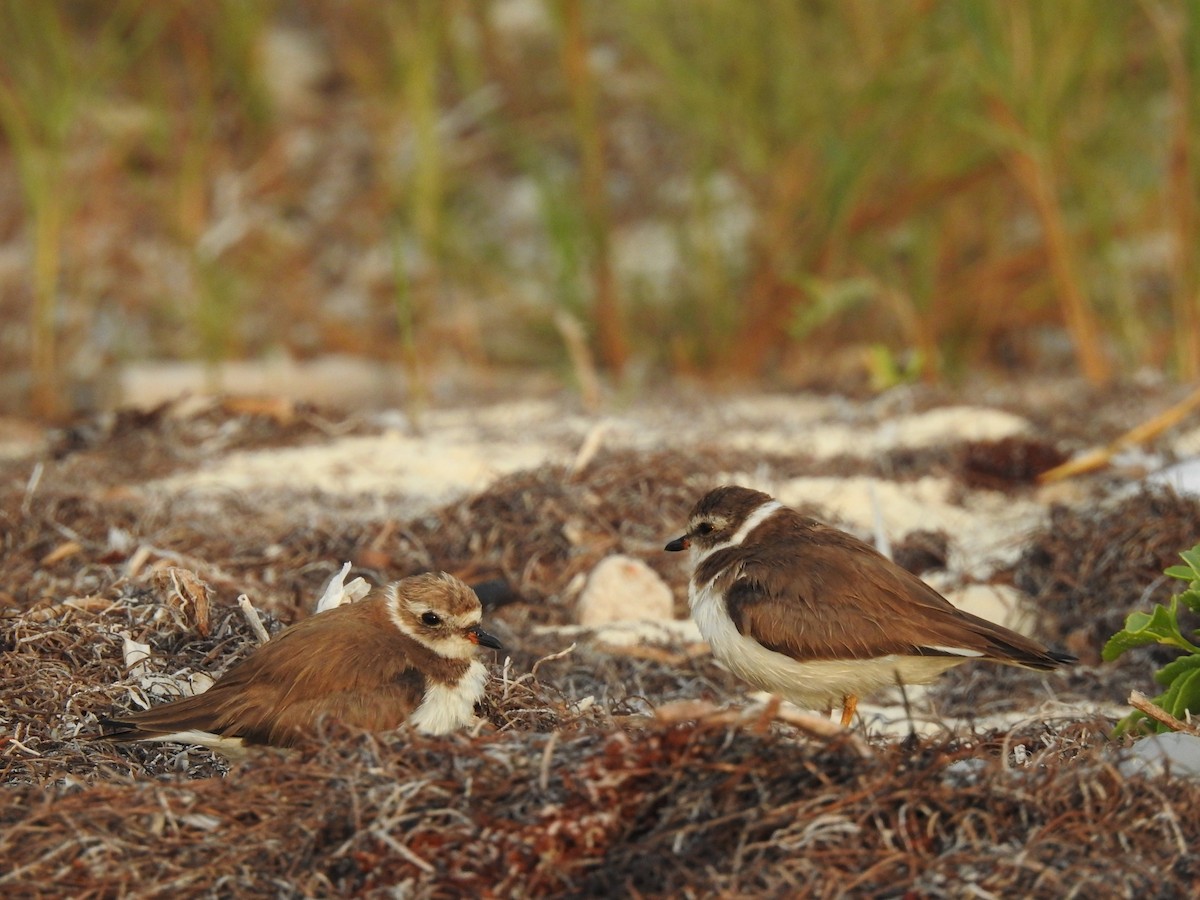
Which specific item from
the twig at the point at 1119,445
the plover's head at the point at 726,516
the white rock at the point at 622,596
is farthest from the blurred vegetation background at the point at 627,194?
the plover's head at the point at 726,516

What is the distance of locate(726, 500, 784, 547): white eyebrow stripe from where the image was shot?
11.3 ft

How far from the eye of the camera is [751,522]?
3.45m

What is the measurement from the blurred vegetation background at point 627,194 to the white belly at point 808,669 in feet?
11.2

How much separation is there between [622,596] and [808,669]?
3.56 feet

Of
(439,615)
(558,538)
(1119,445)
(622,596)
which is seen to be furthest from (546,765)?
(1119,445)

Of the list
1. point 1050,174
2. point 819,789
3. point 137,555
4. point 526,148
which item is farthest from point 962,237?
point 819,789

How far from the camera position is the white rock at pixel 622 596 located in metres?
4.05

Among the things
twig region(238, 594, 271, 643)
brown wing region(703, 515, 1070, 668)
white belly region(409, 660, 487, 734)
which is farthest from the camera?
twig region(238, 594, 271, 643)

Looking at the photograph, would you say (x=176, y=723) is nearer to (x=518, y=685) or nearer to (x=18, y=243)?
(x=518, y=685)

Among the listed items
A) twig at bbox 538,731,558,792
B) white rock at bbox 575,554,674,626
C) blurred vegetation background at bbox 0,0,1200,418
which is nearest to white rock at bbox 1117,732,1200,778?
twig at bbox 538,731,558,792

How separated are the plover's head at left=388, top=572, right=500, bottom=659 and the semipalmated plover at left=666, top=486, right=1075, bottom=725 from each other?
1.82ft

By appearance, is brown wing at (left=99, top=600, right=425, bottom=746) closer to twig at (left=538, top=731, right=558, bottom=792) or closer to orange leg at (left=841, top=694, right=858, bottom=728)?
twig at (left=538, top=731, right=558, bottom=792)

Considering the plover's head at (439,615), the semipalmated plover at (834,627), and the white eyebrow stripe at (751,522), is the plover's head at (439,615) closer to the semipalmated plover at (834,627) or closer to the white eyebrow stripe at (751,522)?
the semipalmated plover at (834,627)

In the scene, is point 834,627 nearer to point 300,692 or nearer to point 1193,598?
point 1193,598
